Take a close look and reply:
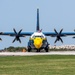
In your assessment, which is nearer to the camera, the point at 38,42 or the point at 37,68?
the point at 37,68

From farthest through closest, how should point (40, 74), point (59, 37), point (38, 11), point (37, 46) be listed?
1. point (38, 11)
2. point (59, 37)
3. point (37, 46)
4. point (40, 74)

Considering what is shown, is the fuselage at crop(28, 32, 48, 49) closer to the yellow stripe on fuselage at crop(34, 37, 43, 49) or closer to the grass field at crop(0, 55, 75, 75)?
the yellow stripe on fuselage at crop(34, 37, 43, 49)

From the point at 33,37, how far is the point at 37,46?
188 cm

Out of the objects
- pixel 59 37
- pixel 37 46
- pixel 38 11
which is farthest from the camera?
pixel 38 11

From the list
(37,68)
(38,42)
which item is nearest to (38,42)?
(38,42)

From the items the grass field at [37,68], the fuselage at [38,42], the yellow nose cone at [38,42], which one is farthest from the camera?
the fuselage at [38,42]

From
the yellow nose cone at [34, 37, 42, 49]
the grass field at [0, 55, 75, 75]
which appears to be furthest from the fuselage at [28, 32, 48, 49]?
the grass field at [0, 55, 75, 75]

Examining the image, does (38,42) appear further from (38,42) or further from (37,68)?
(37,68)

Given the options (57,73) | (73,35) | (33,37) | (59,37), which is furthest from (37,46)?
(57,73)

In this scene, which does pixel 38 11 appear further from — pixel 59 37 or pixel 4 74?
pixel 4 74

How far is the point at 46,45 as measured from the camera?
198 ft

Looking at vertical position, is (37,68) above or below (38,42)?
below

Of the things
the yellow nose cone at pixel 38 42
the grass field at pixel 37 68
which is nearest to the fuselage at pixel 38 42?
the yellow nose cone at pixel 38 42

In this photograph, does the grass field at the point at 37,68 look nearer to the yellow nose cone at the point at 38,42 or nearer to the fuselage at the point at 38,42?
the yellow nose cone at the point at 38,42
